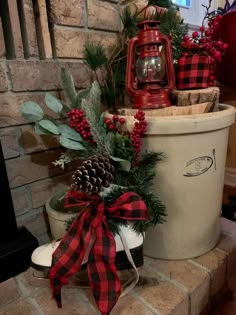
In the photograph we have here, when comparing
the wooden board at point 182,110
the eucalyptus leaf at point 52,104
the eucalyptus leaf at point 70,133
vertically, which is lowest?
the eucalyptus leaf at point 70,133

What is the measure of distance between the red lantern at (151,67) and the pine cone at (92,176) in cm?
24

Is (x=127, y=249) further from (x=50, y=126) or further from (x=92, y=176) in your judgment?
(x=50, y=126)

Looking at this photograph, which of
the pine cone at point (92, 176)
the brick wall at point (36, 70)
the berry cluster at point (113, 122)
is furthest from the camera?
the brick wall at point (36, 70)

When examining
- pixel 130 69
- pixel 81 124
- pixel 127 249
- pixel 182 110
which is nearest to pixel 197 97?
pixel 182 110

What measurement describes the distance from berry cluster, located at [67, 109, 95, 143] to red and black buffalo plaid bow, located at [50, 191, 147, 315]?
133 millimetres

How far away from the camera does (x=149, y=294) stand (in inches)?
22.7

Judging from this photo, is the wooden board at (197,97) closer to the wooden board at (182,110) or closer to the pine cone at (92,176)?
the wooden board at (182,110)

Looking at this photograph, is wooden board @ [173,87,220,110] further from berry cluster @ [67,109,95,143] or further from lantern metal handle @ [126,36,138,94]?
berry cluster @ [67,109,95,143]

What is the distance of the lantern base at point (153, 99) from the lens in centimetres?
65

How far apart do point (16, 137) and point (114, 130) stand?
31 centimetres

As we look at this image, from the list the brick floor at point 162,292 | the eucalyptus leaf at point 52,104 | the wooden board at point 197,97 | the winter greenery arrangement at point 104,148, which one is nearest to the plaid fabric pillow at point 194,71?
the wooden board at point 197,97

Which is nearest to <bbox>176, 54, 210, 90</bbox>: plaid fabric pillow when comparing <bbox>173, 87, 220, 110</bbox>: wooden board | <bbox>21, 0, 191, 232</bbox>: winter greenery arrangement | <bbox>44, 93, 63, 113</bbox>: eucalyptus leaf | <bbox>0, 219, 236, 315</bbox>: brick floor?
<bbox>173, 87, 220, 110</bbox>: wooden board

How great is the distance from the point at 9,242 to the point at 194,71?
69 centimetres

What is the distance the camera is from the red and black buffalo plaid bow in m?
0.49
